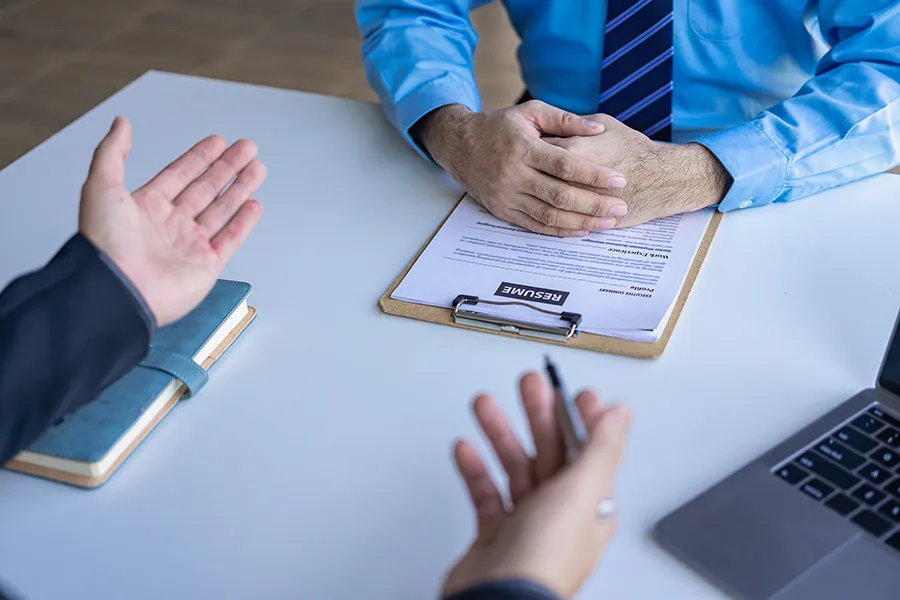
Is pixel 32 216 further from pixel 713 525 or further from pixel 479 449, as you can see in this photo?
pixel 713 525

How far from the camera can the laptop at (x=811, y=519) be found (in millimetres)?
719

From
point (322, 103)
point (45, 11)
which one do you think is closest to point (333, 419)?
point (322, 103)

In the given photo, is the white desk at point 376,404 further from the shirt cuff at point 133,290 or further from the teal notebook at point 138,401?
the shirt cuff at point 133,290

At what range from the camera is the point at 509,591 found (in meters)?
0.61

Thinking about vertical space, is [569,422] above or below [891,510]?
above

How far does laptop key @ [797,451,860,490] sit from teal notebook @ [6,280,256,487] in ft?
1.95

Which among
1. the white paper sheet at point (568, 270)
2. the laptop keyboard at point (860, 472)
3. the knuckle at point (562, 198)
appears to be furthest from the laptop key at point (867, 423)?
the knuckle at point (562, 198)

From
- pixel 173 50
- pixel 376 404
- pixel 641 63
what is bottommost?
pixel 173 50

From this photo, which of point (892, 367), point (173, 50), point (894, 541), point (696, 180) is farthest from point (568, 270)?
point (173, 50)

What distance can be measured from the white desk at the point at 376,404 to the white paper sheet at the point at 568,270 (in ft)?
0.11

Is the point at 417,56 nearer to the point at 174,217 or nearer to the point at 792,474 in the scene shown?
the point at 174,217

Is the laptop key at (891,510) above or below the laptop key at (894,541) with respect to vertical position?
above

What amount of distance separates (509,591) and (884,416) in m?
0.45

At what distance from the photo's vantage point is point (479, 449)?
2.84 ft
